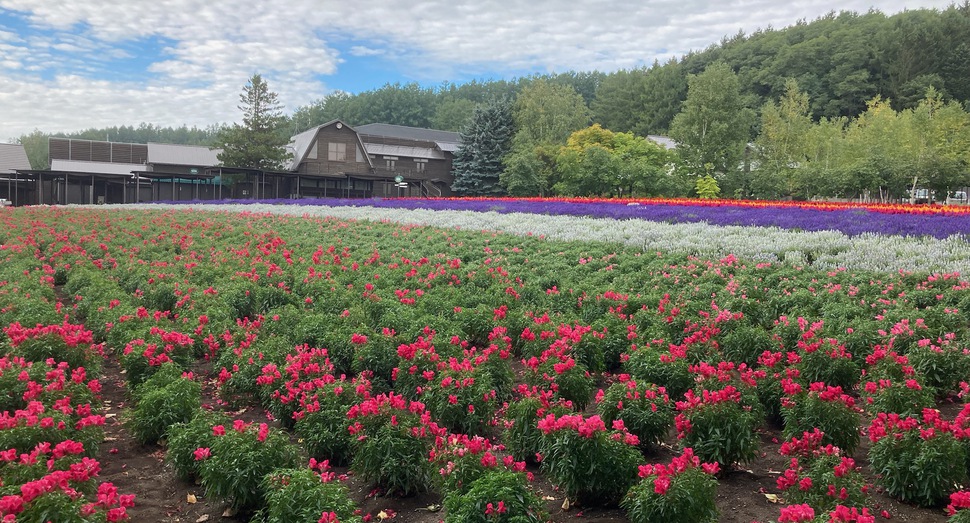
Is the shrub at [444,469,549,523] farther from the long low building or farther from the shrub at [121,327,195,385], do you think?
the long low building

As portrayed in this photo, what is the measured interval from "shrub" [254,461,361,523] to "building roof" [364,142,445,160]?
51.1 meters

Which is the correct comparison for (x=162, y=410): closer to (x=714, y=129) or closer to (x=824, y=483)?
(x=824, y=483)

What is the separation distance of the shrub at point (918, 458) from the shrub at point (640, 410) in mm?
1528

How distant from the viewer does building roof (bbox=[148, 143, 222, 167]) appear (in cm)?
4881

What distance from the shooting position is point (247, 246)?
48.6 ft

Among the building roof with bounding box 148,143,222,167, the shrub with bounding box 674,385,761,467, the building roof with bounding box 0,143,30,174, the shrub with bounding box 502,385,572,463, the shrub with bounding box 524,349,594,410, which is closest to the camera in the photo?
the shrub with bounding box 674,385,761,467

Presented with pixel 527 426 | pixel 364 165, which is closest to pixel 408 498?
pixel 527 426

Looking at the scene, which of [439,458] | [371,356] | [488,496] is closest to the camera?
[488,496]

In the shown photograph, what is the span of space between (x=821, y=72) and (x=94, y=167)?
72.7 meters

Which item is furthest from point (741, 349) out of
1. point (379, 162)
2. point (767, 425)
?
point (379, 162)

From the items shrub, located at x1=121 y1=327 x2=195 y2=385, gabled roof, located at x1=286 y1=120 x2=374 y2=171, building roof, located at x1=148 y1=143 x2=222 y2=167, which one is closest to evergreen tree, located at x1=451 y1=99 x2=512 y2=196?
gabled roof, located at x1=286 y1=120 x2=374 y2=171

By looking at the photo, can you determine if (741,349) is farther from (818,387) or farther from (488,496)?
(488,496)

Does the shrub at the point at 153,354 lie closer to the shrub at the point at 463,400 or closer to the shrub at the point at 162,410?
the shrub at the point at 162,410

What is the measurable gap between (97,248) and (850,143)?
42138 mm
